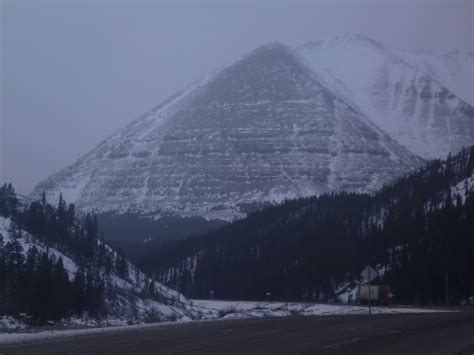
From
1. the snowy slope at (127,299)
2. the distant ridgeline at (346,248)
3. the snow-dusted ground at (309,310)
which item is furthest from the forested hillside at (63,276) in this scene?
the distant ridgeline at (346,248)

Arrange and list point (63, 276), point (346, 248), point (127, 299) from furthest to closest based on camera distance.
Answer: point (346, 248), point (127, 299), point (63, 276)

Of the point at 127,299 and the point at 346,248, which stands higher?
the point at 346,248

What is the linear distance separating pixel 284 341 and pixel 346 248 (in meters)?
103

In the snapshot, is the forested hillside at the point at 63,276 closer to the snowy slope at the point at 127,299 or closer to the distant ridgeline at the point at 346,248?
the snowy slope at the point at 127,299

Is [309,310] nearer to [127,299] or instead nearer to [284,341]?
[127,299]

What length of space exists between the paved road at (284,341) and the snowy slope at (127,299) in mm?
28110

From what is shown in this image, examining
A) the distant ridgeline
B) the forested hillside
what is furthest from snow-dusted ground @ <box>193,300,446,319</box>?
the distant ridgeline

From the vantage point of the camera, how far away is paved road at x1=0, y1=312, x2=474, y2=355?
28500mm

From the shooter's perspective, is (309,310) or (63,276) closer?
(63,276)

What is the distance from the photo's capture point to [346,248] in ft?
437

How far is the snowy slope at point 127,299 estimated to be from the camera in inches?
2852

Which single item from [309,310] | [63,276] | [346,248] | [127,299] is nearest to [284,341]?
[63,276]

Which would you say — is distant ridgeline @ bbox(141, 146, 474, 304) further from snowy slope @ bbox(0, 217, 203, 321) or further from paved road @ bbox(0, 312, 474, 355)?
paved road @ bbox(0, 312, 474, 355)

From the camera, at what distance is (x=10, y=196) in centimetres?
8975
